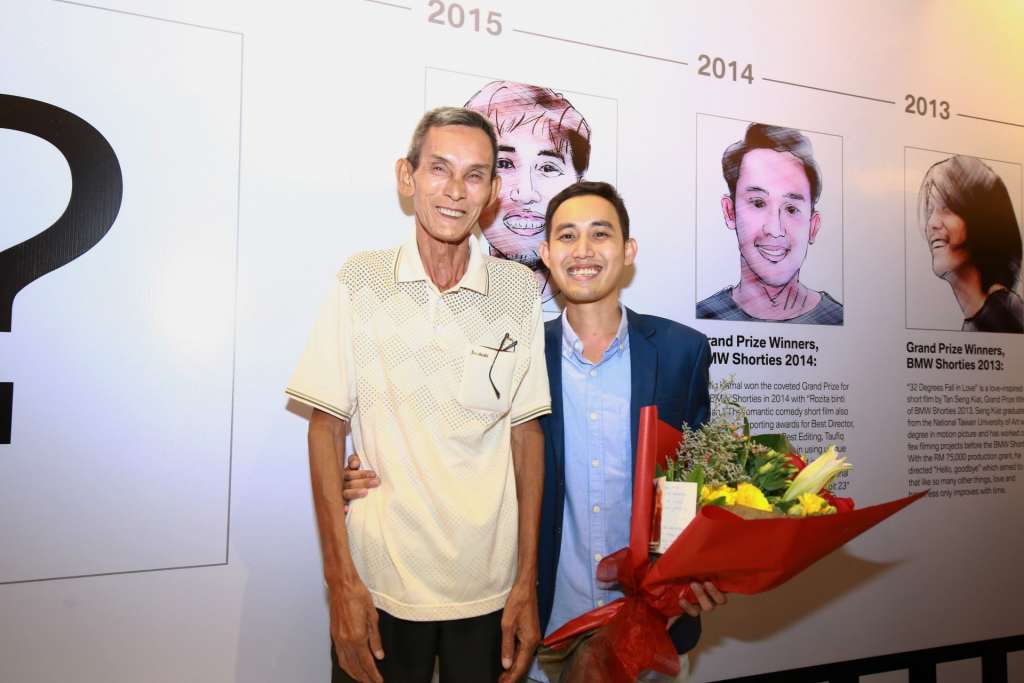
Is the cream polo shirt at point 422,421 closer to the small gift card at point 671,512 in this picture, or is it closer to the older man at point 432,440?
the older man at point 432,440

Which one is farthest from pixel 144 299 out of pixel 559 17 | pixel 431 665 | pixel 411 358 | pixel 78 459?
pixel 559 17

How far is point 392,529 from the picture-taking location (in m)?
1.75

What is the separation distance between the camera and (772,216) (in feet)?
10.1

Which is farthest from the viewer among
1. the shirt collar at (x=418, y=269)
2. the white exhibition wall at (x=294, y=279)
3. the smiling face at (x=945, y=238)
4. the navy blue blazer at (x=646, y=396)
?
the smiling face at (x=945, y=238)

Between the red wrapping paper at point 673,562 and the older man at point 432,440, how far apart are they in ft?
0.80

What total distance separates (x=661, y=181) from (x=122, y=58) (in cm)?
197

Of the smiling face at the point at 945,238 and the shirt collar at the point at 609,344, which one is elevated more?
the smiling face at the point at 945,238

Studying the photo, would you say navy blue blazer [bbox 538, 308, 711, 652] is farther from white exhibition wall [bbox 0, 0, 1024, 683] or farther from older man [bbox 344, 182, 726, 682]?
white exhibition wall [bbox 0, 0, 1024, 683]

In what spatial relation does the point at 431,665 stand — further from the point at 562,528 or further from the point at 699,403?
the point at 699,403

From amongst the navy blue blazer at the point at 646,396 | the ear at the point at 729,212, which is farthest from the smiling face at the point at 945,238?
the navy blue blazer at the point at 646,396

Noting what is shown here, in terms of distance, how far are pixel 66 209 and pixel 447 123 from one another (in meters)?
1.23

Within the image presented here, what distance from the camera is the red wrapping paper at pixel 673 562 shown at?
56.1 inches

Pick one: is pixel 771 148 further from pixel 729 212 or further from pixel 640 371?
pixel 640 371

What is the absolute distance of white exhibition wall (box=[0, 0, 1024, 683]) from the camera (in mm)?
2154
